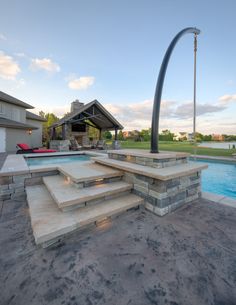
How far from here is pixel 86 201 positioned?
259 cm

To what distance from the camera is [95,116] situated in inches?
578

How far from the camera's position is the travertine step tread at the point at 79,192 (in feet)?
7.93

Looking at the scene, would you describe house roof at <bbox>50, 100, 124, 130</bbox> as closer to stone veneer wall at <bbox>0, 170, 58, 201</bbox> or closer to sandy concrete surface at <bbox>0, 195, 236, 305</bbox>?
stone veneer wall at <bbox>0, 170, 58, 201</bbox>

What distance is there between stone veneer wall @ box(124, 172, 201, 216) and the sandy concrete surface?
349 mm

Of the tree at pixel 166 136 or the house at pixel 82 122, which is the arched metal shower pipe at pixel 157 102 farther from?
the tree at pixel 166 136

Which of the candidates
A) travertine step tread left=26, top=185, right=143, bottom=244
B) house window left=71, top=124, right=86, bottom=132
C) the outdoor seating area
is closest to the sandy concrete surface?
the outdoor seating area

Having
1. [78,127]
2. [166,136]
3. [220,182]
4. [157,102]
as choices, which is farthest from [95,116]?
[166,136]

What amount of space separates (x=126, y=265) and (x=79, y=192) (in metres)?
1.54

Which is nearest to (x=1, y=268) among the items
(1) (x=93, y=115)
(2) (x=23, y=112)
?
(1) (x=93, y=115)

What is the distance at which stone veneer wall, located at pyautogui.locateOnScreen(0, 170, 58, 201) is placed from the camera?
3367 mm

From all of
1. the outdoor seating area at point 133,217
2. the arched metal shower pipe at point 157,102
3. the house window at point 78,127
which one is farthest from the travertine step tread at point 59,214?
the house window at point 78,127

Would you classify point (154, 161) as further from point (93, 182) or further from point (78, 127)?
point (78, 127)

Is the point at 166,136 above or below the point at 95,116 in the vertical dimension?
above

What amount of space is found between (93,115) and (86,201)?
13205 millimetres
